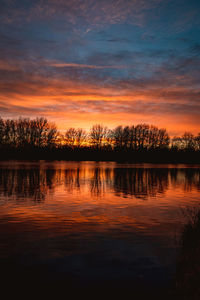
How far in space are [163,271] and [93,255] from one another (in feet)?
9.06

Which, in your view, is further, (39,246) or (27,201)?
(27,201)

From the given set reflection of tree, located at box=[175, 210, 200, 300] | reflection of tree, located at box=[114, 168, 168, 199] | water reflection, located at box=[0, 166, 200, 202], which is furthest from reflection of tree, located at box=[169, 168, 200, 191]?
reflection of tree, located at box=[175, 210, 200, 300]

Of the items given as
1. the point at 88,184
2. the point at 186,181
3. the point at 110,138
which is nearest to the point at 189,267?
the point at 88,184

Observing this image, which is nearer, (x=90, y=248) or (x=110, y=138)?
(x=90, y=248)

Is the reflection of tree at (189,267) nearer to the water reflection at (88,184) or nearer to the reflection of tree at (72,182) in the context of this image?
the water reflection at (88,184)

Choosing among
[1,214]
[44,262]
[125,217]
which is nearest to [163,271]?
[44,262]

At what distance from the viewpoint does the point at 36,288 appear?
788 centimetres

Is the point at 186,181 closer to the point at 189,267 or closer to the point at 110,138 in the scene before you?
the point at 189,267

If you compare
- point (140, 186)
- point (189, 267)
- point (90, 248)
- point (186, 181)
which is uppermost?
point (186, 181)

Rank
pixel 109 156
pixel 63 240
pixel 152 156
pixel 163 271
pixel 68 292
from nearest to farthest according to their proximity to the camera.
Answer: pixel 68 292 → pixel 163 271 → pixel 63 240 → pixel 152 156 → pixel 109 156

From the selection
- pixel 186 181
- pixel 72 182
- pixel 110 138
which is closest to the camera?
pixel 72 182

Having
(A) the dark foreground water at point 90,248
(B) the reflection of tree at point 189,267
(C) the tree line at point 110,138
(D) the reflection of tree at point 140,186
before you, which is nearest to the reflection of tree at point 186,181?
(D) the reflection of tree at point 140,186

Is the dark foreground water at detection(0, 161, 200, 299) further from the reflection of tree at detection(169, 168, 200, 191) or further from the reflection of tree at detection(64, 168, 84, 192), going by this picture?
the reflection of tree at detection(169, 168, 200, 191)

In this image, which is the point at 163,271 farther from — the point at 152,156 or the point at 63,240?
the point at 152,156
